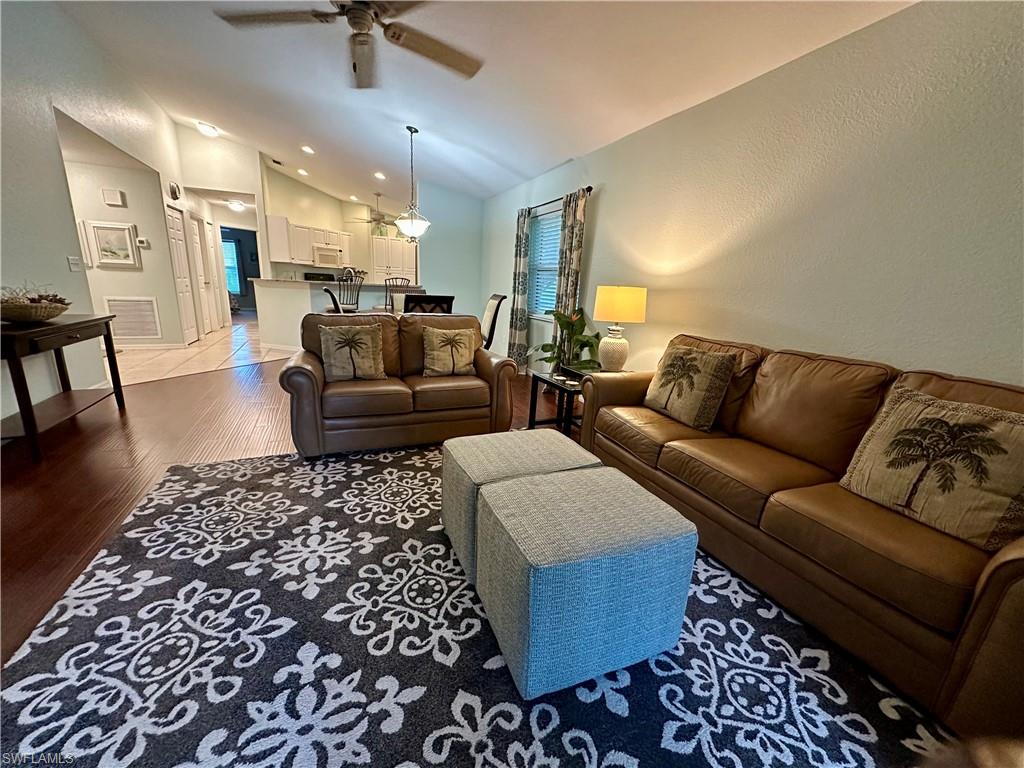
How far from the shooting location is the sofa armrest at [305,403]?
2451 mm

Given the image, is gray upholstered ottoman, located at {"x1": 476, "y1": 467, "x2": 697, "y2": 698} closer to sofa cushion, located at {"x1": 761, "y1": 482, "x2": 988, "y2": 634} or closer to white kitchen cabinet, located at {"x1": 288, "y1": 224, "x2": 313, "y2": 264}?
sofa cushion, located at {"x1": 761, "y1": 482, "x2": 988, "y2": 634}

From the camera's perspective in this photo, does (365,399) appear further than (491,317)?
No

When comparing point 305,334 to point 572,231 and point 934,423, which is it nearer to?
point 572,231

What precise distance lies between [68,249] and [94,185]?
2441 mm

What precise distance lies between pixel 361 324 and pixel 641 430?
210 cm

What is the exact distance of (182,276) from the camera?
584 centimetres

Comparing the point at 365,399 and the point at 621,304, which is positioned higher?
the point at 621,304

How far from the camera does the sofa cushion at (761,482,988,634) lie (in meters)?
1.11

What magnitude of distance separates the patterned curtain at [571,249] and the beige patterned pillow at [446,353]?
1.49 meters

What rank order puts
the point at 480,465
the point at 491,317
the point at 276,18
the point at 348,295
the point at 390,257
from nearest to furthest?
the point at 480,465 < the point at 276,18 < the point at 491,317 < the point at 348,295 < the point at 390,257

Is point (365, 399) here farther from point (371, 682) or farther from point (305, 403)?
point (371, 682)

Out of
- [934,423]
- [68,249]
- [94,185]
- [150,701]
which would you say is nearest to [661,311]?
[934,423]

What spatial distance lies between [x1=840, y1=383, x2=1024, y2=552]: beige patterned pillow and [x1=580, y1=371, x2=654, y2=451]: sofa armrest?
1181 mm

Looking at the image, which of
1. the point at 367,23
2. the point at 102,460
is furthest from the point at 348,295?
the point at 367,23
